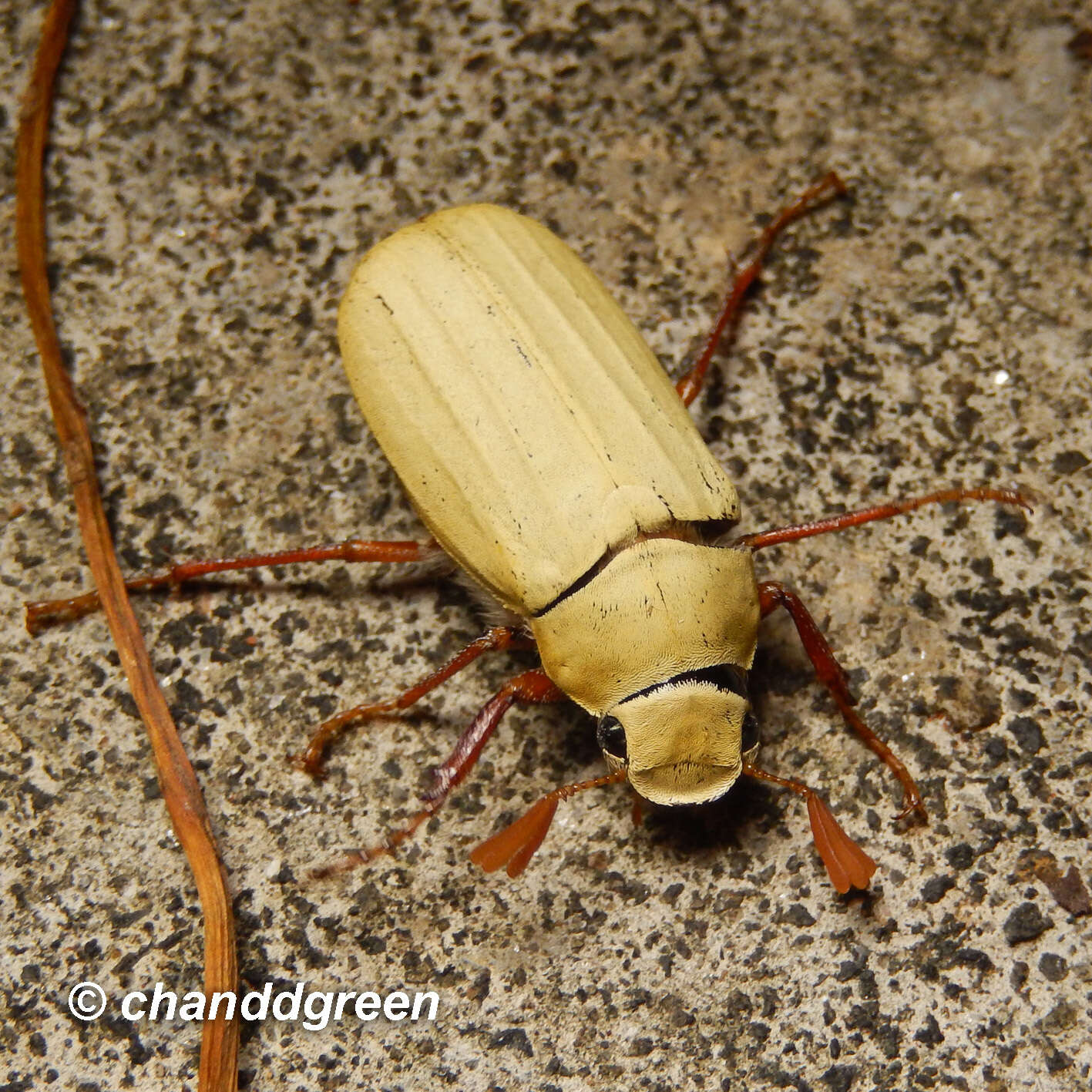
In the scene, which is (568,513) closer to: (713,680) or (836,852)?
(713,680)

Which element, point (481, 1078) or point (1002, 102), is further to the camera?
point (1002, 102)

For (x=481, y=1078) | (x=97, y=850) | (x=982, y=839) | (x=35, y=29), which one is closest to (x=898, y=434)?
(x=982, y=839)

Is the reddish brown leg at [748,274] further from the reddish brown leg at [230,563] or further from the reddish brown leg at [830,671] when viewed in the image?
the reddish brown leg at [230,563]

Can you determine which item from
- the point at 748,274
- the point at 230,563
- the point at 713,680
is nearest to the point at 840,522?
the point at 713,680

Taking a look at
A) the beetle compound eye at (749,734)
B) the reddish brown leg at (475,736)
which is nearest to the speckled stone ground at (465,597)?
the reddish brown leg at (475,736)

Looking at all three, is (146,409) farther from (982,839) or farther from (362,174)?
(982,839)

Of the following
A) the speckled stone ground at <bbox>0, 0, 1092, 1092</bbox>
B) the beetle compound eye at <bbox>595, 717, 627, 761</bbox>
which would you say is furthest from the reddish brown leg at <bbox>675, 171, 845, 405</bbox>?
the beetle compound eye at <bbox>595, 717, 627, 761</bbox>

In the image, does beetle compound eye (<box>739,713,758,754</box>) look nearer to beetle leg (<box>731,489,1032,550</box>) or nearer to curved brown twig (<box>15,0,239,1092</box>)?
beetle leg (<box>731,489,1032,550</box>)
